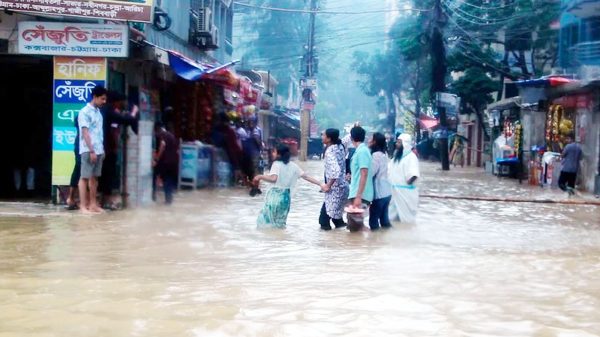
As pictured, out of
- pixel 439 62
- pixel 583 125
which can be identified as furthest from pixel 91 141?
pixel 439 62

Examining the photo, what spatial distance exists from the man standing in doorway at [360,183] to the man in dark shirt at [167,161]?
A: 4.17 meters

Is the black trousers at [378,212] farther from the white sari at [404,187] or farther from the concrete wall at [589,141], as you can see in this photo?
the concrete wall at [589,141]

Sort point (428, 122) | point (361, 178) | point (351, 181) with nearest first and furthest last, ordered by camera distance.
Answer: point (361, 178)
point (351, 181)
point (428, 122)

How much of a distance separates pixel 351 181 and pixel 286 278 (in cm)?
347

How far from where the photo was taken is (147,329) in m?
5.16

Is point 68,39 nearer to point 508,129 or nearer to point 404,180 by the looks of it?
point 404,180

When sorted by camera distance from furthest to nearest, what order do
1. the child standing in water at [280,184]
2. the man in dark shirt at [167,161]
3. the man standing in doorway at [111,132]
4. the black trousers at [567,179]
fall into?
the black trousers at [567,179] < the man in dark shirt at [167,161] < the man standing in doorway at [111,132] < the child standing in water at [280,184]

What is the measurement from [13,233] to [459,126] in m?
43.4

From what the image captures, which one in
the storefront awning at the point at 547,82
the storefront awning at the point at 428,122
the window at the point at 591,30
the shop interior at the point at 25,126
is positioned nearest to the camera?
the shop interior at the point at 25,126

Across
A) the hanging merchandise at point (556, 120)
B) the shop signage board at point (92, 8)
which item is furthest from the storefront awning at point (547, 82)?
the shop signage board at point (92, 8)

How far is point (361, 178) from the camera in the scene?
10.0 metres

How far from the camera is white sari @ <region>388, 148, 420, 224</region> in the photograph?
11.0 meters

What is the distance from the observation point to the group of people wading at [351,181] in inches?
403

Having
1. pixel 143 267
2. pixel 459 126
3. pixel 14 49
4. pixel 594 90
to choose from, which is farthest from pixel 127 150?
pixel 459 126
